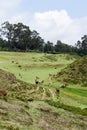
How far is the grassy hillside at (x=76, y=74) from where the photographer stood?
65537 mm

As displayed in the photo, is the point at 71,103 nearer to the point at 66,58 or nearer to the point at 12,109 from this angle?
the point at 12,109

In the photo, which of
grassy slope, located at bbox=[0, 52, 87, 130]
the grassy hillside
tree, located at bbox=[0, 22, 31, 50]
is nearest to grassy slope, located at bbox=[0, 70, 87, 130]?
grassy slope, located at bbox=[0, 52, 87, 130]

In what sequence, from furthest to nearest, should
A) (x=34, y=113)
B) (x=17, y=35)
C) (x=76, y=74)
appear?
(x=17, y=35) < (x=76, y=74) < (x=34, y=113)

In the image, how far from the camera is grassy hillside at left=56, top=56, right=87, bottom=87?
65.5 meters

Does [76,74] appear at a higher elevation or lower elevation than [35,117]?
lower

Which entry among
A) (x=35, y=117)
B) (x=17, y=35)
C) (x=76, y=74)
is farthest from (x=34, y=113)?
(x=17, y=35)

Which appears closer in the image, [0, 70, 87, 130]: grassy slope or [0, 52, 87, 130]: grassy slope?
[0, 70, 87, 130]: grassy slope

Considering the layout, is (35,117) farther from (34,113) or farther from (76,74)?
(76,74)

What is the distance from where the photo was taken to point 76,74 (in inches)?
2736

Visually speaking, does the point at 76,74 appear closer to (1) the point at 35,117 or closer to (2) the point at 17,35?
(1) the point at 35,117

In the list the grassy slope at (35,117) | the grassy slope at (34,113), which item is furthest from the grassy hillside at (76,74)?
the grassy slope at (35,117)

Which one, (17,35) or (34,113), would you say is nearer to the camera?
(34,113)


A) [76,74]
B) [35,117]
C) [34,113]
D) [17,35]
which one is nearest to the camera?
[35,117]

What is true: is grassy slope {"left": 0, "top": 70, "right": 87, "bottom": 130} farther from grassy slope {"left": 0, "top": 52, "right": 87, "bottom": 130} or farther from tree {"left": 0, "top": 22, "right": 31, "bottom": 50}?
tree {"left": 0, "top": 22, "right": 31, "bottom": 50}
